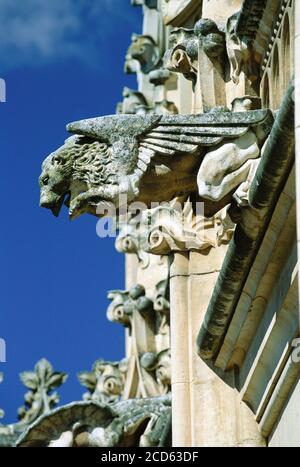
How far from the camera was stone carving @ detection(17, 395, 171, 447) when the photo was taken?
21594mm

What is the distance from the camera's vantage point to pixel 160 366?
74.7 feet

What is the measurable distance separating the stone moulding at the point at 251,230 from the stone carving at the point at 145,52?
1020cm

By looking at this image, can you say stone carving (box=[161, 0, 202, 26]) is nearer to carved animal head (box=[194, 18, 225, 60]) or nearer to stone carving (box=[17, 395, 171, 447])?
carved animal head (box=[194, 18, 225, 60])

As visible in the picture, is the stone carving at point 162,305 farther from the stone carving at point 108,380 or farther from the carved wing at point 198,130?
the carved wing at point 198,130

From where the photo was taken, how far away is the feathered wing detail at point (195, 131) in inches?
560

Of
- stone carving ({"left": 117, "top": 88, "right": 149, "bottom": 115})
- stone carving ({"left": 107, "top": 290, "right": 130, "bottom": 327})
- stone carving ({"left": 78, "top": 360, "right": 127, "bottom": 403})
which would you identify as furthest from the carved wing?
stone carving ({"left": 117, "top": 88, "right": 149, "bottom": 115})

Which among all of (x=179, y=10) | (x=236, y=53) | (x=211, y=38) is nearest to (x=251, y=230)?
(x=236, y=53)

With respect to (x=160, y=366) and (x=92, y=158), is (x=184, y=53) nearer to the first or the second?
(x=92, y=158)

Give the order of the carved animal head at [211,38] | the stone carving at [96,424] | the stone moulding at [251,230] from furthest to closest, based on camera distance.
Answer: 1. the stone carving at [96,424]
2. the carved animal head at [211,38]
3. the stone moulding at [251,230]

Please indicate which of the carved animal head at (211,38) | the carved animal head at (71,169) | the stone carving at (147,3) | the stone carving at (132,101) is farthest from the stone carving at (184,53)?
the stone carving at (147,3)
